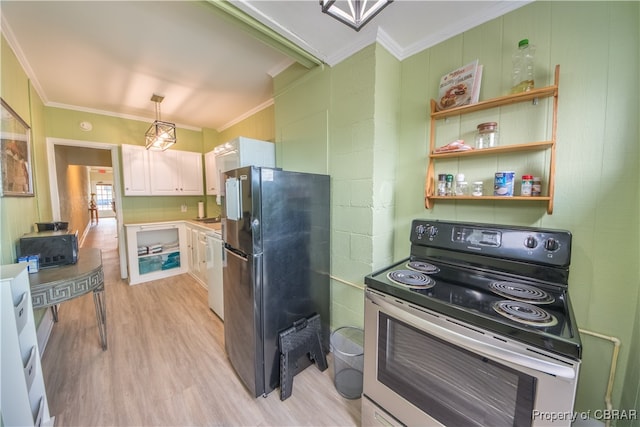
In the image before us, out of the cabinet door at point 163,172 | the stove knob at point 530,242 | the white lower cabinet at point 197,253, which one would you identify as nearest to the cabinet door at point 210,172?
the cabinet door at point 163,172

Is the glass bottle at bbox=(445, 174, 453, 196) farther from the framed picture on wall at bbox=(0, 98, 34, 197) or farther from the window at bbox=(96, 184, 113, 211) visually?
the window at bbox=(96, 184, 113, 211)

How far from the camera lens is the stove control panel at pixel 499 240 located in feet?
3.66

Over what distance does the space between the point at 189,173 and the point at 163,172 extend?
0.38 m

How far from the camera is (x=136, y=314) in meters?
2.60

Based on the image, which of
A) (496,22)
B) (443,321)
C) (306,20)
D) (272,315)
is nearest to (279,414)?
(272,315)

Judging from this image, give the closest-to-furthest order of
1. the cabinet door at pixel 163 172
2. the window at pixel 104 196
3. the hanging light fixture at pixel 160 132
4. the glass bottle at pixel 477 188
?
the glass bottle at pixel 477 188 → the hanging light fixture at pixel 160 132 → the cabinet door at pixel 163 172 → the window at pixel 104 196

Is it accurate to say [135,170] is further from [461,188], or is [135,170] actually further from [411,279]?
[461,188]

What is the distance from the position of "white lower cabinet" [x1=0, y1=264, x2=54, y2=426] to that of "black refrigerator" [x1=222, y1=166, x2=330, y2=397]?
993 mm

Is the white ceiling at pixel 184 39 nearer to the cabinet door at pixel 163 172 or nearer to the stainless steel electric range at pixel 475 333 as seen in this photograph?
the cabinet door at pixel 163 172

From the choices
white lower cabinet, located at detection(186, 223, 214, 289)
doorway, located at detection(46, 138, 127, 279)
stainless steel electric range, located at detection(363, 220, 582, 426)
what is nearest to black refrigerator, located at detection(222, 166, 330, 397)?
stainless steel electric range, located at detection(363, 220, 582, 426)

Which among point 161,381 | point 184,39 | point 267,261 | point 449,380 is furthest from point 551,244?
point 184,39

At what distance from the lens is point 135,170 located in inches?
138

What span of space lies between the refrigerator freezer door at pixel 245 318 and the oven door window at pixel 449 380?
0.79 metres

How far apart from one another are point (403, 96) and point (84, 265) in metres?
2.76
